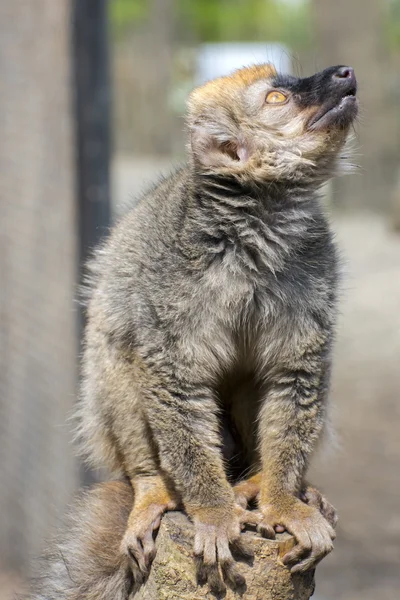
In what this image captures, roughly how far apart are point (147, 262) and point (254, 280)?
44 centimetres

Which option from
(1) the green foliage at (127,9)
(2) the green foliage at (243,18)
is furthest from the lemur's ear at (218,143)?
(1) the green foliage at (127,9)

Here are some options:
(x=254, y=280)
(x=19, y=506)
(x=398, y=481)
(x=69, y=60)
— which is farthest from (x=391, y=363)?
(x=254, y=280)

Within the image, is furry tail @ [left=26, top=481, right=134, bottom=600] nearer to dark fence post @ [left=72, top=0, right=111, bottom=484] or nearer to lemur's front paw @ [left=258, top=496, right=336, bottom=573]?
lemur's front paw @ [left=258, top=496, right=336, bottom=573]

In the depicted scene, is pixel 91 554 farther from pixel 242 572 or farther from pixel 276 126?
pixel 276 126

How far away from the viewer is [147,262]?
380 cm

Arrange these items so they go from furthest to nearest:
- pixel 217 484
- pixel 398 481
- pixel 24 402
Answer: pixel 398 481 < pixel 24 402 < pixel 217 484

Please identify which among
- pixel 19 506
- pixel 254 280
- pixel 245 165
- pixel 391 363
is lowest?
pixel 19 506

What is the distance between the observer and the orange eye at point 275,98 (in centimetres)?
386

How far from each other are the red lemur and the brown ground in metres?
0.44

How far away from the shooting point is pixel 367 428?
9.23 metres

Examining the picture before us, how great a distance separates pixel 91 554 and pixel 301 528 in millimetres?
902

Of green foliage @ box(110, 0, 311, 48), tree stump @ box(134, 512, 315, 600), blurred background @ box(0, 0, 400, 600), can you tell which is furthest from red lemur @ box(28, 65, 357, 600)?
green foliage @ box(110, 0, 311, 48)

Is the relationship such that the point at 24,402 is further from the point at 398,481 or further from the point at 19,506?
the point at 398,481

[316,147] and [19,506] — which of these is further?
[19,506]
